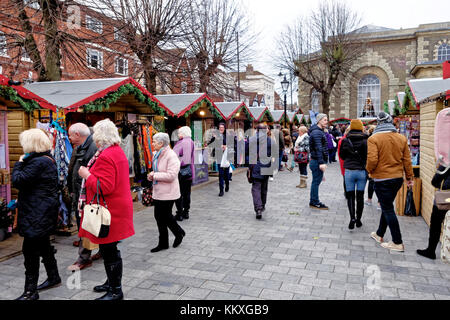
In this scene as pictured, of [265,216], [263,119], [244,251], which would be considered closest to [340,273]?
[244,251]

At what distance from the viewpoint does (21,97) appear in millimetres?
5715

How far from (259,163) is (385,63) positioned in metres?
32.7

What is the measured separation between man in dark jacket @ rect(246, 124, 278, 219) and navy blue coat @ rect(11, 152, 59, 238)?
3.99 m

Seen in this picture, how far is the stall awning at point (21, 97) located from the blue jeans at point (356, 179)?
5.09m

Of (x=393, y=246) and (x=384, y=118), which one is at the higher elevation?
(x=384, y=118)

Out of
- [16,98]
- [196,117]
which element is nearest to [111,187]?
[16,98]

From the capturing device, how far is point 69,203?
19.2 feet

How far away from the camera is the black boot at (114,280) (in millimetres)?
3627

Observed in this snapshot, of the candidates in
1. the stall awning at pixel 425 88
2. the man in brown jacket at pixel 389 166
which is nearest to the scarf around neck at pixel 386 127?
the man in brown jacket at pixel 389 166

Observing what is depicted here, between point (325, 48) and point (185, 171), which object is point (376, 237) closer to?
point (185, 171)

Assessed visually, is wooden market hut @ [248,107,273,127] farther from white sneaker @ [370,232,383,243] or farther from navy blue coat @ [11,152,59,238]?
navy blue coat @ [11,152,59,238]

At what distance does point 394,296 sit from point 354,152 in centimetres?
289

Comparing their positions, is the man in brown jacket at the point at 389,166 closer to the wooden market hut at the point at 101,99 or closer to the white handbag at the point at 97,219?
the white handbag at the point at 97,219

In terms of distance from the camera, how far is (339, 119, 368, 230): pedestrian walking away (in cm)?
621
